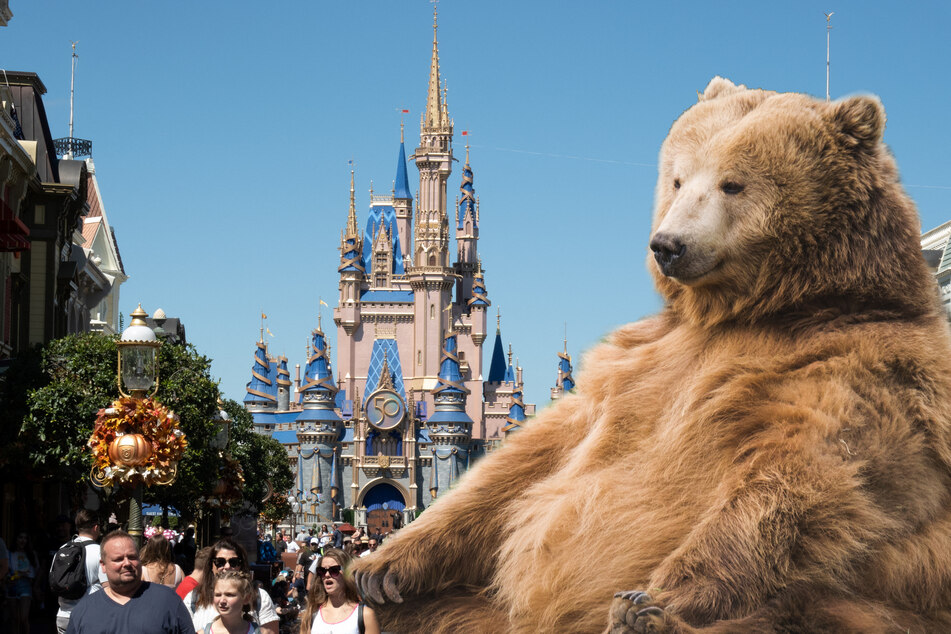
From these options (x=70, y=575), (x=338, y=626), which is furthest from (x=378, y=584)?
(x=70, y=575)

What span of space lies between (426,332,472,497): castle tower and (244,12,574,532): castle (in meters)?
0.08

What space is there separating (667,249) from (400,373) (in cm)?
7944

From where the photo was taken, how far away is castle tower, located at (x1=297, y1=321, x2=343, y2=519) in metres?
74.7

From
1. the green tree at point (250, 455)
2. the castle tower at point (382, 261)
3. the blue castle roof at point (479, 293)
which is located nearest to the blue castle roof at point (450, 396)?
the blue castle roof at point (479, 293)

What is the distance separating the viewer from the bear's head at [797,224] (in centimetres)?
313

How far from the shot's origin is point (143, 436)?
10.3 meters

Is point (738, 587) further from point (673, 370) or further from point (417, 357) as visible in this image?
point (417, 357)

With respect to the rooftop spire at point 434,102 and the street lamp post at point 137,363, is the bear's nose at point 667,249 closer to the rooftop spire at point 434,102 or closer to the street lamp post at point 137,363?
the street lamp post at point 137,363

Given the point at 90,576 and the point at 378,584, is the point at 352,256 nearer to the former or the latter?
the point at 90,576

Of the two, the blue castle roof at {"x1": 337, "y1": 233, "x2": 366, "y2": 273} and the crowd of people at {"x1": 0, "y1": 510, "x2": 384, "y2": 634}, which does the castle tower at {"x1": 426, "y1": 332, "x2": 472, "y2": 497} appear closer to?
the blue castle roof at {"x1": 337, "y1": 233, "x2": 366, "y2": 273}

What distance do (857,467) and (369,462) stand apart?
74.0 metres

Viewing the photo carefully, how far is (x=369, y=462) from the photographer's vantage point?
76.0 metres

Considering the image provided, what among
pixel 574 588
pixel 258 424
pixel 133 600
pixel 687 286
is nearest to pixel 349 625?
pixel 133 600

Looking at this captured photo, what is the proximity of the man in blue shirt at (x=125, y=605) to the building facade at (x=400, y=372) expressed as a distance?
68.5 meters
